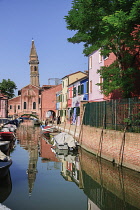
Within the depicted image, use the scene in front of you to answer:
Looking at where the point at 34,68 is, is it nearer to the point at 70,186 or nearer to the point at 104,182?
the point at 104,182

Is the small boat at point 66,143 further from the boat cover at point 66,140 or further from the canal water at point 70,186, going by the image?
the canal water at point 70,186

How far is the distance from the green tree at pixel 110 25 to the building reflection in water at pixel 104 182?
5627mm

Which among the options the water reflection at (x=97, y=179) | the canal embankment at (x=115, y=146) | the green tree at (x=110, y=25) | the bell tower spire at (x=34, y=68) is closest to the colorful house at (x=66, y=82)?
the green tree at (x=110, y=25)

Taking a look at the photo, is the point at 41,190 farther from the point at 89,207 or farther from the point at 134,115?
the point at 134,115

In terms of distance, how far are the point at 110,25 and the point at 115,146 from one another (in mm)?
6603

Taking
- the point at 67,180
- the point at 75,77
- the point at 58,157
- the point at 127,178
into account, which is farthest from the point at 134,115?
the point at 75,77

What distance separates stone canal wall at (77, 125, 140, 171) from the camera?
13.7m

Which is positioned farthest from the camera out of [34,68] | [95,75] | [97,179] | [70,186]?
[34,68]

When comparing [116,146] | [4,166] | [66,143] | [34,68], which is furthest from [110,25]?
[34,68]

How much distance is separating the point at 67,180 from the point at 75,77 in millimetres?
38508

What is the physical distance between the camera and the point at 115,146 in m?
15.7

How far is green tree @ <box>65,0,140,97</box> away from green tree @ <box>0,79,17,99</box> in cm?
8099

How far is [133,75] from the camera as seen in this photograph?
759 inches

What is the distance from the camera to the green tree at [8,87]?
99169mm
